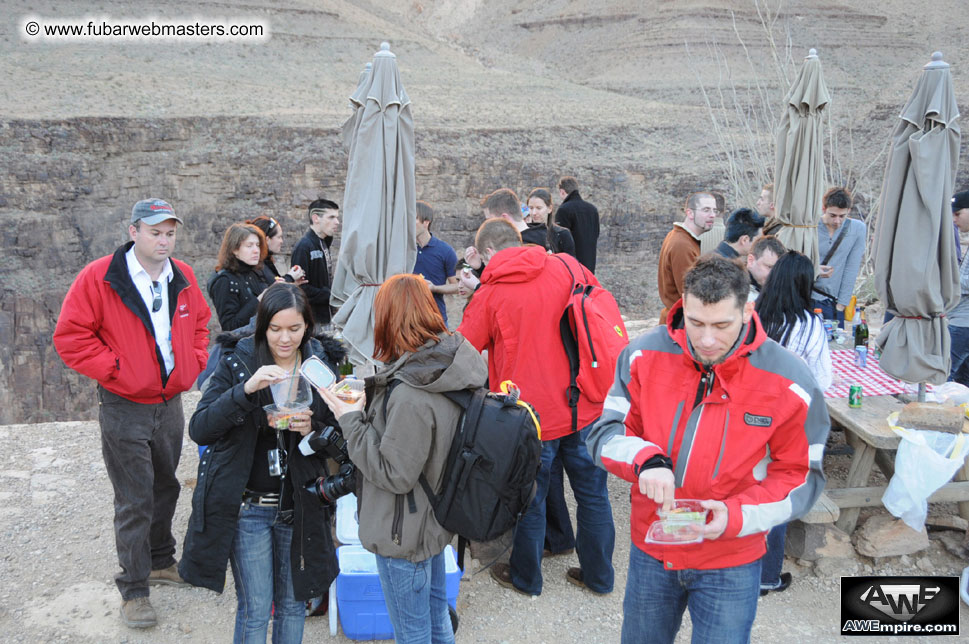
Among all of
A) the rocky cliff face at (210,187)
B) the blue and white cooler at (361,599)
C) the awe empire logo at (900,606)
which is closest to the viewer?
the blue and white cooler at (361,599)

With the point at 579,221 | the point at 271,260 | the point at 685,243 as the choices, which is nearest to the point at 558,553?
the point at 685,243

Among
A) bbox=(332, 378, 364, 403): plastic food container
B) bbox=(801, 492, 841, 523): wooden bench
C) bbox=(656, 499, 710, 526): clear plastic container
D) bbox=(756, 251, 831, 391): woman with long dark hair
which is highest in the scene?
bbox=(756, 251, 831, 391): woman with long dark hair

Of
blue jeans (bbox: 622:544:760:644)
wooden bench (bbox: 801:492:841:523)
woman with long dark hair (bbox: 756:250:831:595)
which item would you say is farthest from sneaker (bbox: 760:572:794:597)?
blue jeans (bbox: 622:544:760:644)

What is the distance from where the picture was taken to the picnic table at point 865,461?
4.65 metres

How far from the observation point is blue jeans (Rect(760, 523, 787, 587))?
426cm

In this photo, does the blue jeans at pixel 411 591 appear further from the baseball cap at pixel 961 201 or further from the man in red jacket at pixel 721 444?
the baseball cap at pixel 961 201

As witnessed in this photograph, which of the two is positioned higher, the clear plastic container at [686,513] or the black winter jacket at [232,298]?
the black winter jacket at [232,298]

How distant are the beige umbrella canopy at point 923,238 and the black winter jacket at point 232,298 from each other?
4.09m

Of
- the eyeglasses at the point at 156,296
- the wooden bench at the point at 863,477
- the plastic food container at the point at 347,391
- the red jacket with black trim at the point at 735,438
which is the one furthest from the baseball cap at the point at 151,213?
the wooden bench at the point at 863,477

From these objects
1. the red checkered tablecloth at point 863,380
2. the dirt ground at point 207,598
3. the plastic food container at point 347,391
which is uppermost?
the plastic food container at point 347,391

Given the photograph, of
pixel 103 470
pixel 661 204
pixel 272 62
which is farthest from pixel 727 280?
pixel 272 62

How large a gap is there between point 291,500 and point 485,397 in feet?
A: 3.23

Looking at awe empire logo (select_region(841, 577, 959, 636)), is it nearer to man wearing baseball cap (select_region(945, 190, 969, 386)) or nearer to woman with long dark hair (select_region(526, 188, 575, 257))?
man wearing baseball cap (select_region(945, 190, 969, 386))

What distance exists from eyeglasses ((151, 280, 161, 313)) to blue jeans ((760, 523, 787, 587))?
349cm
